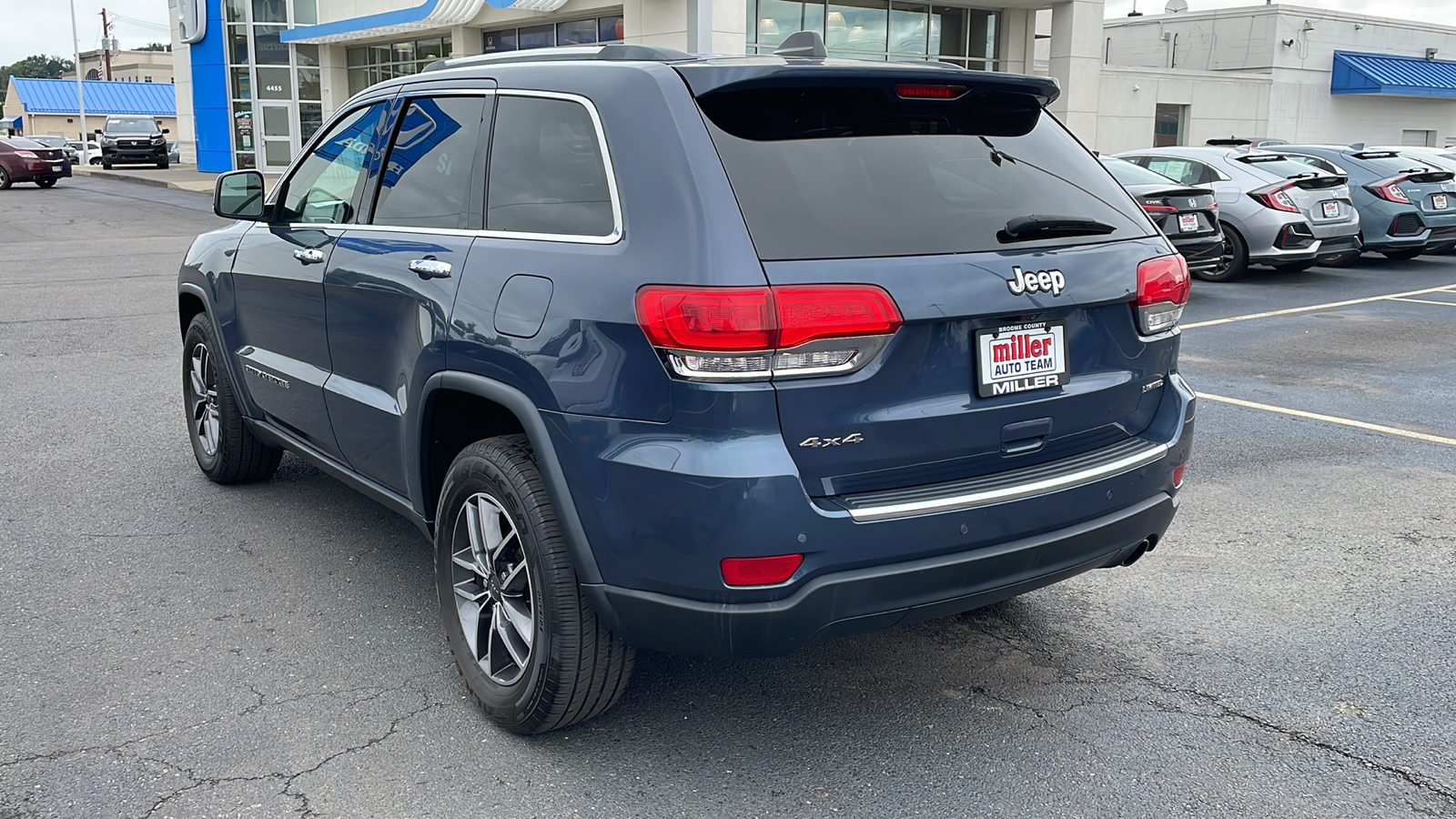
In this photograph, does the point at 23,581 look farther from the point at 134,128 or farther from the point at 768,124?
the point at 134,128

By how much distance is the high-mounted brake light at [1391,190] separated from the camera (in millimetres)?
15625

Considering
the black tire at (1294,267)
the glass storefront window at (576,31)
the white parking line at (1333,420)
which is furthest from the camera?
the glass storefront window at (576,31)

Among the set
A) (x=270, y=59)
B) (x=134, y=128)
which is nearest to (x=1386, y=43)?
(x=270, y=59)

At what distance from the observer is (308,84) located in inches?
1494

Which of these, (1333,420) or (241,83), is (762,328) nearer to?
(1333,420)

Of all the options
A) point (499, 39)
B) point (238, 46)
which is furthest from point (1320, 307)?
point (238, 46)

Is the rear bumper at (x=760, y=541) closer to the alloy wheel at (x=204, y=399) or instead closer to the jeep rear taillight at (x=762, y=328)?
the jeep rear taillight at (x=762, y=328)

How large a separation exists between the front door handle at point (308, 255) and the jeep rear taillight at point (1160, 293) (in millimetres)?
2669

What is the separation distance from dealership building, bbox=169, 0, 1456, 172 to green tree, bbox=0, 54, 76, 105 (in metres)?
138

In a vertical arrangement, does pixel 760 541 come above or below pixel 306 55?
below

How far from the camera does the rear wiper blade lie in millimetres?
3211

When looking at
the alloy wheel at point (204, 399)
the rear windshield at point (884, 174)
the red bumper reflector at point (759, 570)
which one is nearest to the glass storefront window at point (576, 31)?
the alloy wheel at point (204, 399)

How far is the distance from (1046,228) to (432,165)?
74.2 inches

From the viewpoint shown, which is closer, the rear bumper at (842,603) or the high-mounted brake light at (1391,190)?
the rear bumper at (842,603)
